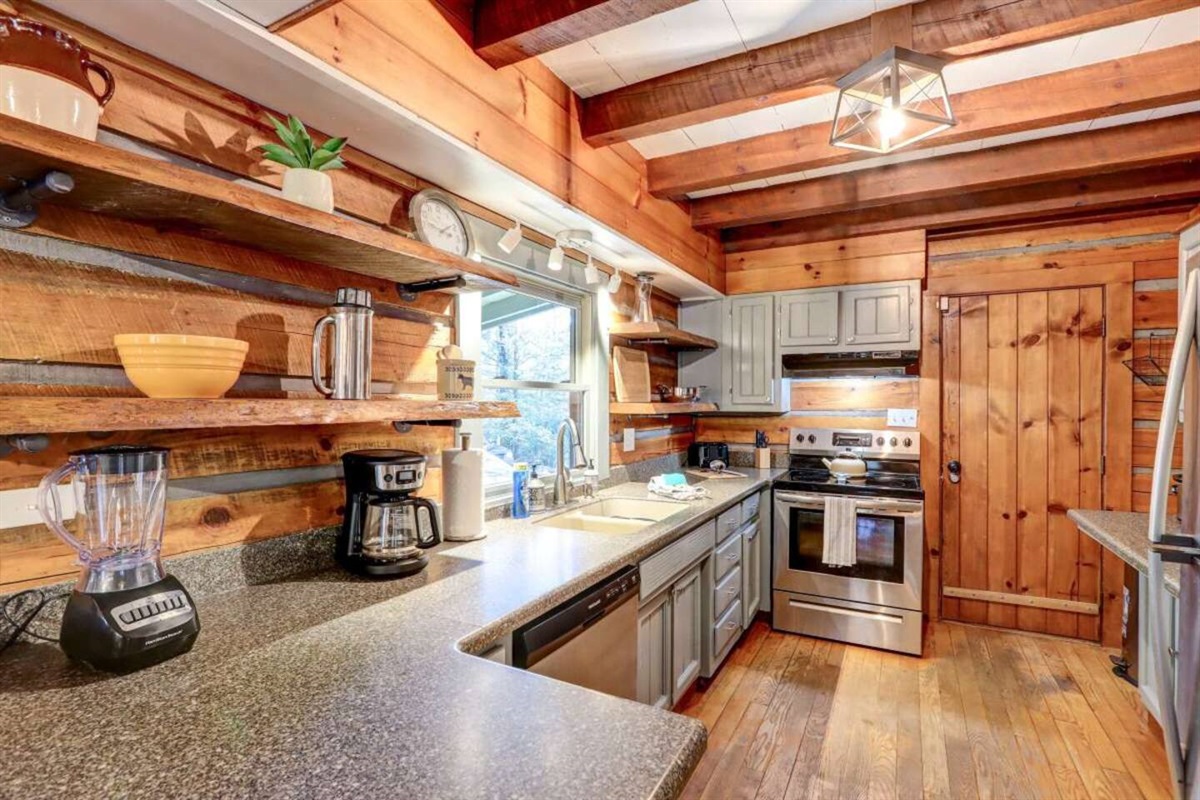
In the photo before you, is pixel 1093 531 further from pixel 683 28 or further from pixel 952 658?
pixel 683 28

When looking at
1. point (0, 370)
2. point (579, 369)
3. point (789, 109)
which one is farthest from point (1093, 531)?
point (0, 370)

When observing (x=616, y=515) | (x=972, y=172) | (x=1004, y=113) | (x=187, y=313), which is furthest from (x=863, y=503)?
(x=187, y=313)

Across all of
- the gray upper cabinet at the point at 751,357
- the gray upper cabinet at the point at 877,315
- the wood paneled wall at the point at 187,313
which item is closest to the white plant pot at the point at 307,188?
the wood paneled wall at the point at 187,313

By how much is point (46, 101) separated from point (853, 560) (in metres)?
3.43

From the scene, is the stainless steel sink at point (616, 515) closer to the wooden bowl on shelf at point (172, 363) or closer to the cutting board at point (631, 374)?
the cutting board at point (631, 374)

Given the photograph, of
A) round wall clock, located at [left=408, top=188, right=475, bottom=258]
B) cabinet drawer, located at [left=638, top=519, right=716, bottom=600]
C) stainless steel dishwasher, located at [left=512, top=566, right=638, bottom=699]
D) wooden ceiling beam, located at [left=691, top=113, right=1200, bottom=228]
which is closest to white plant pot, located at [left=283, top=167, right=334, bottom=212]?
round wall clock, located at [left=408, top=188, right=475, bottom=258]

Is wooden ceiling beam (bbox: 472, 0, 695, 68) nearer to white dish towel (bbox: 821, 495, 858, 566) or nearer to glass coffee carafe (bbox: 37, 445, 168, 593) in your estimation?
glass coffee carafe (bbox: 37, 445, 168, 593)

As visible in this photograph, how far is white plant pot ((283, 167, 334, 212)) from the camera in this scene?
124cm

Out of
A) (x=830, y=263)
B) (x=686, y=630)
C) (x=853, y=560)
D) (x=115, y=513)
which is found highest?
(x=830, y=263)

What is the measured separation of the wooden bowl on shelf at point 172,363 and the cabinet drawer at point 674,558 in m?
1.37

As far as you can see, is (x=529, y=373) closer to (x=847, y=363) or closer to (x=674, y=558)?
(x=674, y=558)

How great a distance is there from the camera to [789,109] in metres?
2.35

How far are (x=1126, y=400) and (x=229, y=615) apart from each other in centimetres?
418

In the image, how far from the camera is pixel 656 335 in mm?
3033
